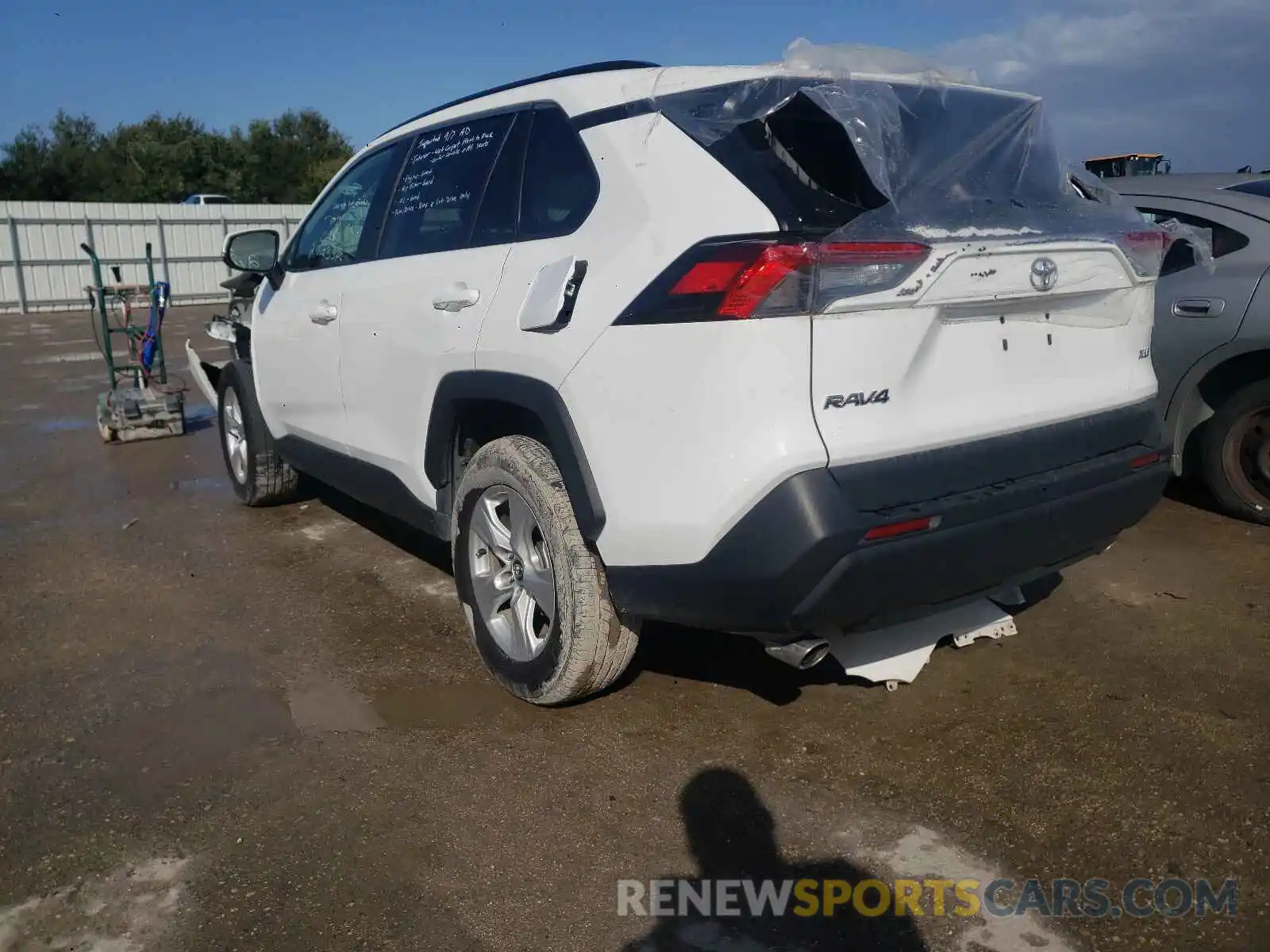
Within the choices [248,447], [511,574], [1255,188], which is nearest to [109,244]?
[248,447]

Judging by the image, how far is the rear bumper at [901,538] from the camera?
254cm

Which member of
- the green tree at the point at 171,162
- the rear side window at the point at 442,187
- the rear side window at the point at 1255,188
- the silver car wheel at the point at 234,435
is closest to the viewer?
the rear side window at the point at 442,187

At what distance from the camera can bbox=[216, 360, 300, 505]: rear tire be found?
5711 mm

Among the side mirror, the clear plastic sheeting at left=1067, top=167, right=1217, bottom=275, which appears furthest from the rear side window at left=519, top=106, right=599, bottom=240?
the side mirror

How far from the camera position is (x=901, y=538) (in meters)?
2.60

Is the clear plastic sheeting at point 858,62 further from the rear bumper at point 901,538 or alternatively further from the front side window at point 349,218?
the front side window at point 349,218

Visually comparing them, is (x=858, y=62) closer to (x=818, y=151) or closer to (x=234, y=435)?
(x=818, y=151)

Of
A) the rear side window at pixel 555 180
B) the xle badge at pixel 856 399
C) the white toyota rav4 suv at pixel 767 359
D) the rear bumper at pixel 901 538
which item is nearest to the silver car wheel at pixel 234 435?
the white toyota rav4 suv at pixel 767 359

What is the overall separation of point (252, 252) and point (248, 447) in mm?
1200

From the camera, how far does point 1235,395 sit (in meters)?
5.11

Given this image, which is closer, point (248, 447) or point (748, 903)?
point (748, 903)

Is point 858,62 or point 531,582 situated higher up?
point 858,62

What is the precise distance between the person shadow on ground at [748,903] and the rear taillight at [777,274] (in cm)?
137

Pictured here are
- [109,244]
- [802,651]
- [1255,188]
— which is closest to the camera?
[802,651]
